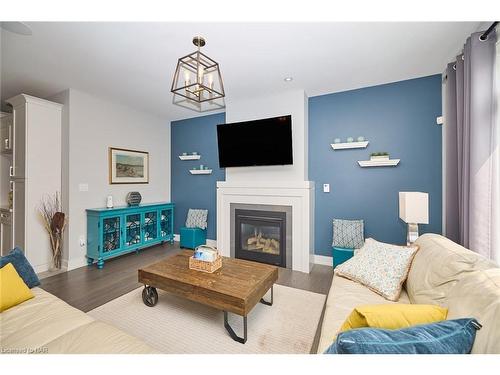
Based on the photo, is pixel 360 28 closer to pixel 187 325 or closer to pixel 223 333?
pixel 223 333

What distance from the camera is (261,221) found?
11.4ft

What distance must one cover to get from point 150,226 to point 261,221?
2153 mm

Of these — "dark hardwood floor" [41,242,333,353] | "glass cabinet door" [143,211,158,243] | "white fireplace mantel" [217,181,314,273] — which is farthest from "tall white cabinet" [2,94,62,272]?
"white fireplace mantel" [217,181,314,273]

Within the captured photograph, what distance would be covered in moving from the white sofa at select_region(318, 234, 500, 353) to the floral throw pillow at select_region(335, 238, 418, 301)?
0.05 m

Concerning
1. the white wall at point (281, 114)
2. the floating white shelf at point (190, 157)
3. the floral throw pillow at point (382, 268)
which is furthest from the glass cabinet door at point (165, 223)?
the floral throw pillow at point (382, 268)

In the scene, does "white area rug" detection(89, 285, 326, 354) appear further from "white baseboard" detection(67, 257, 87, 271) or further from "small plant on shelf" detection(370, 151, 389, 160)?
"small plant on shelf" detection(370, 151, 389, 160)

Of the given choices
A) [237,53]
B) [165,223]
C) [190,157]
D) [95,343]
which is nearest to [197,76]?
[237,53]

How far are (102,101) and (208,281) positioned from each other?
136 inches

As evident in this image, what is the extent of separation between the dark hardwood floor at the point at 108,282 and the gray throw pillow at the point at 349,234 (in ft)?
1.53

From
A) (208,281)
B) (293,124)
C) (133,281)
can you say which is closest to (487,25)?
(293,124)

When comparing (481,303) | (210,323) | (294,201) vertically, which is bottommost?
(210,323)

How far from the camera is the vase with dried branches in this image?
3.08 meters

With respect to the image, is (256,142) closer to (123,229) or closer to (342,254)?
(342,254)

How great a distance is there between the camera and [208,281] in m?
1.90
